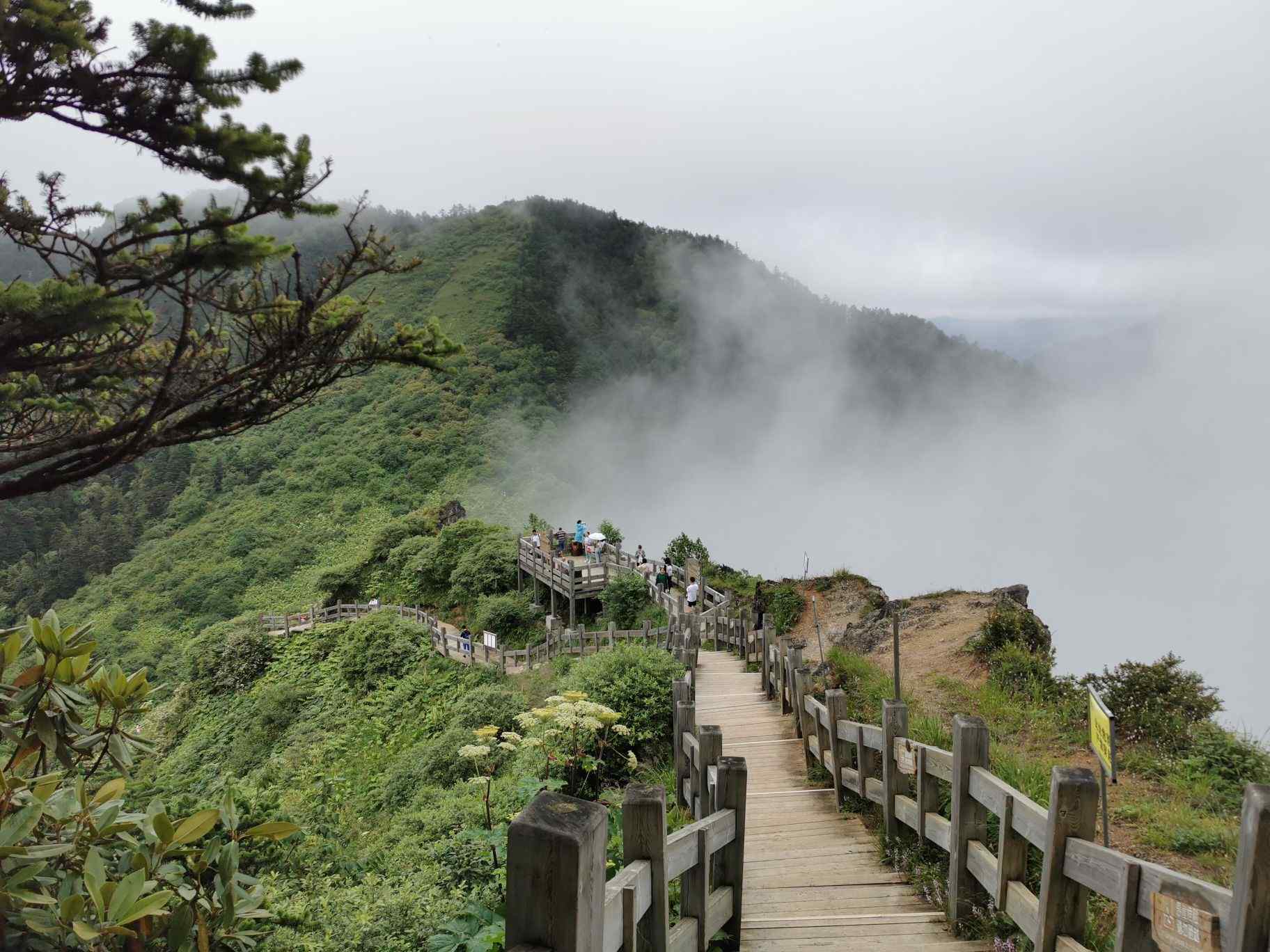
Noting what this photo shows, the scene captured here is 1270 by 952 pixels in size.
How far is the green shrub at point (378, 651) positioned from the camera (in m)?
22.9

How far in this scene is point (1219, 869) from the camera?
431 cm

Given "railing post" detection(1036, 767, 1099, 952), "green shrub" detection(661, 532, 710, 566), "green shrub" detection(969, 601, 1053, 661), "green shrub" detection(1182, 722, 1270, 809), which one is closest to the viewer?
"railing post" detection(1036, 767, 1099, 952)

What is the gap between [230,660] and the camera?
27.2 m

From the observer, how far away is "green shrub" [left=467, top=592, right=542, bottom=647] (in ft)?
85.6

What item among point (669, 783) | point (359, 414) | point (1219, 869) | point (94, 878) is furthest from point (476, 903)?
point (359, 414)

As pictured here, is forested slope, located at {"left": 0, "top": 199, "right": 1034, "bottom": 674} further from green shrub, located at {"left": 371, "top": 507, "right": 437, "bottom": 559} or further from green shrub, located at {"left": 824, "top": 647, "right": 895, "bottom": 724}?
green shrub, located at {"left": 824, "top": 647, "right": 895, "bottom": 724}

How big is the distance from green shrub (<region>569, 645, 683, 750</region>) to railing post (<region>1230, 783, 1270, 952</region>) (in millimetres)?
6475

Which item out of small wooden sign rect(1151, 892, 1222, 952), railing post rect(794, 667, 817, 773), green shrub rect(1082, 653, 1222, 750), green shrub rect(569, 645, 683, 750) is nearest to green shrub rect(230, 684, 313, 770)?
green shrub rect(569, 645, 683, 750)

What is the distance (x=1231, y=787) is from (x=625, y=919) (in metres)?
5.38

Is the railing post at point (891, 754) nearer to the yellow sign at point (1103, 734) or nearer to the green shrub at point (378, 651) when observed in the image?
the yellow sign at point (1103, 734)

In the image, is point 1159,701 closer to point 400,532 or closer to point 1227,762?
point 1227,762

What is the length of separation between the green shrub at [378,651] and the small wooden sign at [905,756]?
19893mm

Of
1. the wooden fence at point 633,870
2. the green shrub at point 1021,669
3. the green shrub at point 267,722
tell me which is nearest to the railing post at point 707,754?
the wooden fence at point 633,870

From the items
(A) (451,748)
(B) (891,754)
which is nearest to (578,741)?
(B) (891,754)
